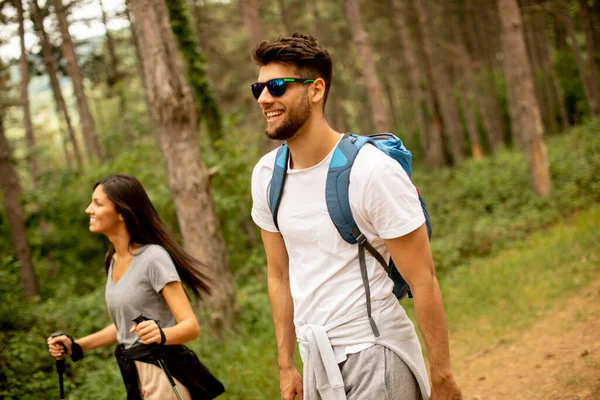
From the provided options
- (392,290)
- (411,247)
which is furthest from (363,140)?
(392,290)

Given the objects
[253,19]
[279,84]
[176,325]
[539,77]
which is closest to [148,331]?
[176,325]

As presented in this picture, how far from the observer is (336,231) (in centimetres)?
268

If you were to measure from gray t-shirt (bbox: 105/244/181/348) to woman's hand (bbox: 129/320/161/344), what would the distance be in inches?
11.4

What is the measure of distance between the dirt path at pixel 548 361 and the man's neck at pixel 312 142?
12.0 ft

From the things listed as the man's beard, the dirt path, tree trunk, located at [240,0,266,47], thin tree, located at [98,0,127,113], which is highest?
thin tree, located at [98,0,127,113]

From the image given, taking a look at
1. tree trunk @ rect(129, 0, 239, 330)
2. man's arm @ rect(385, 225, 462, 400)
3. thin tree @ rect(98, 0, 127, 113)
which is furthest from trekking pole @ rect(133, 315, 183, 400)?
thin tree @ rect(98, 0, 127, 113)

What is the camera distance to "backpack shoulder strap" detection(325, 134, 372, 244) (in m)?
2.63

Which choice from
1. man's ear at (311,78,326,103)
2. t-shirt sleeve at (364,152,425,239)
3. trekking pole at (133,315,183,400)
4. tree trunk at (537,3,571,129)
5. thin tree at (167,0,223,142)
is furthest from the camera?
tree trunk at (537,3,571,129)

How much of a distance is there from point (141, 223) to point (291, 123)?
1.68 metres

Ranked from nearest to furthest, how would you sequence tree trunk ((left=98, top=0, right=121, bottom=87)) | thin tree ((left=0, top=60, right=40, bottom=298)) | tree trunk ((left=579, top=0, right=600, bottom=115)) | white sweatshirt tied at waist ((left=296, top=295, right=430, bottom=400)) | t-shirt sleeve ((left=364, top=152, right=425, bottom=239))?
t-shirt sleeve ((left=364, top=152, right=425, bottom=239)) → white sweatshirt tied at waist ((left=296, top=295, right=430, bottom=400)) → thin tree ((left=0, top=60, right=40, bottom=298)) → tree trunk ((left=579, top=0, right=600, bottom=115)) → tree trunk ((left=98, top=0, right=121, bottom=87))

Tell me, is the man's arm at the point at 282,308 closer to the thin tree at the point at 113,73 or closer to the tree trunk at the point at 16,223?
the tree trunk at the point at 16,223

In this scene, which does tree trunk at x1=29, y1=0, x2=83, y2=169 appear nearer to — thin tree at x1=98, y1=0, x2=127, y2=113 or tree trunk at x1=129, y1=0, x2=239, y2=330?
thin tree at x1=98, y1=0, x2=127, y2=113

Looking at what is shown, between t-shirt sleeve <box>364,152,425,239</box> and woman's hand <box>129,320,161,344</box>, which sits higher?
t-shirt sleeve <box>364,152,425,239</box>

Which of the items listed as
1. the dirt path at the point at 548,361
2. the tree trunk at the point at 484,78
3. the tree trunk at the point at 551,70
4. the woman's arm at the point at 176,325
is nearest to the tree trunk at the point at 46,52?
the dirt path at the point at 548,361
